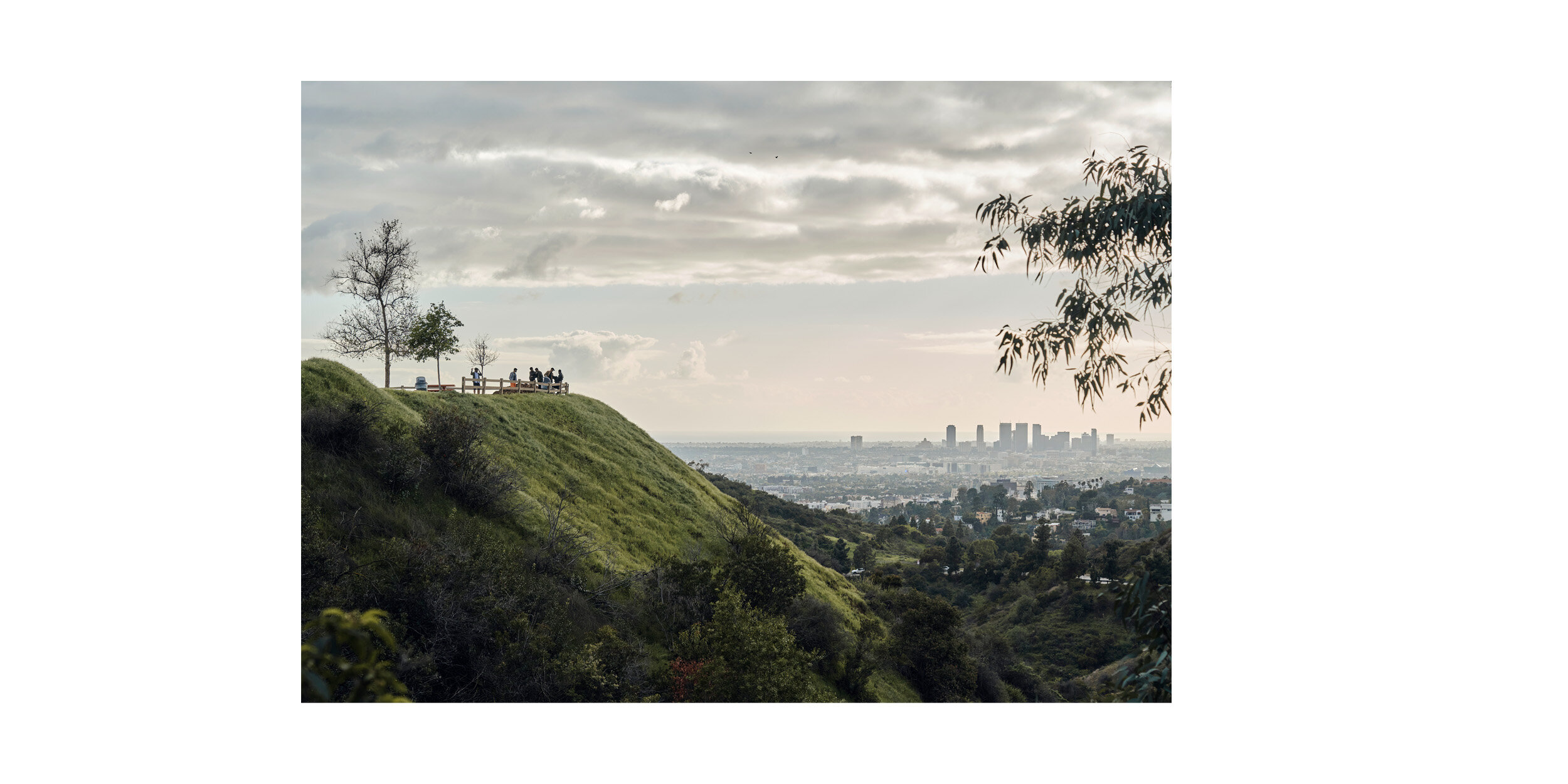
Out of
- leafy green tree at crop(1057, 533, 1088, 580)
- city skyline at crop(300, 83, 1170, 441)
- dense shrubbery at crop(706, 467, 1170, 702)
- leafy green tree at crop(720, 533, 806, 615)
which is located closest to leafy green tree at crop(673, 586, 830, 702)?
leafy green tree at crop(720, 533, 806, 615)

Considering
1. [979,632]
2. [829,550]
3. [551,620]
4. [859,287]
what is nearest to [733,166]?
[859,287]

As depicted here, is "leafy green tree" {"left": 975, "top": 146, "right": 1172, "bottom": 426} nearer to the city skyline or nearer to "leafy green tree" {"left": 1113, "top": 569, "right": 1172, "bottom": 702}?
the city skyline

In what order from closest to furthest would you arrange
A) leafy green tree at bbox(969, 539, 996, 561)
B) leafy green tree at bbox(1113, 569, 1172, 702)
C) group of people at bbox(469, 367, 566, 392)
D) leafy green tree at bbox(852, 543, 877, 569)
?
leafy green tree at bbox(1113, 569, 1172, 702) < group of people at bbox(469, 367, 566, 392) < leafy green tree at bbox(969, 539, 996, 561) < leafy green tree at bbox(852, 543, 877, 569)

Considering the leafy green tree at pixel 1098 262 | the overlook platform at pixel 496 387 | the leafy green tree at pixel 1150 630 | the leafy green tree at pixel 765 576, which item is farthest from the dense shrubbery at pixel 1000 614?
the overlook platform at pixel 496 387

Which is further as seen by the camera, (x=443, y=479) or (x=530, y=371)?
(x=530, y=371)

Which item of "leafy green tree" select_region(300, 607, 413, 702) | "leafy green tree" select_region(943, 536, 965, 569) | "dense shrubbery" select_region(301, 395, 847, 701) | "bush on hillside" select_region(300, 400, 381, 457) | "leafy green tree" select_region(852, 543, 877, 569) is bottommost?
"leafy green tree" select_region(852, 543, 877, 569)

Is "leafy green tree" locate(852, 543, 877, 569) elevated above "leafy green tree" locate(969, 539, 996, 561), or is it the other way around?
"leafy green tree" locate(969, 539, 996, 561)
